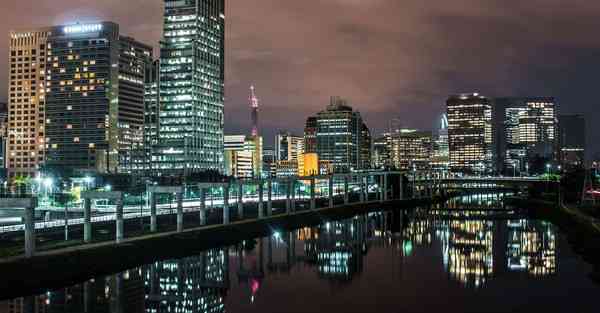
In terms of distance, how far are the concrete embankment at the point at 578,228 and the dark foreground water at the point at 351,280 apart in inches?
49.7

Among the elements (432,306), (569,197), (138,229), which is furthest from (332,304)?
(569,197)

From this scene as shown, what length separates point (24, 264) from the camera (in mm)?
41531

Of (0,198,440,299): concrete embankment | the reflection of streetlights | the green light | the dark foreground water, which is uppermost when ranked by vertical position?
the reflection of streetlights

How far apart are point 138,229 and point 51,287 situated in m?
22.6

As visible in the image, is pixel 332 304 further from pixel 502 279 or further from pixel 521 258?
pixel 521 258

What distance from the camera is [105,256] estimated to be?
49000 millimetres

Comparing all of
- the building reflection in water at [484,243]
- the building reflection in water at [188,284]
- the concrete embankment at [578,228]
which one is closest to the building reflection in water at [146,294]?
→ the building reflection in water at [188,284]

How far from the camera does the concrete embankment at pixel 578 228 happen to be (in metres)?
62.8

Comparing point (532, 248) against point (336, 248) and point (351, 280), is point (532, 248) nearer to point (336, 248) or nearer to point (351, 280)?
point (336, 248)

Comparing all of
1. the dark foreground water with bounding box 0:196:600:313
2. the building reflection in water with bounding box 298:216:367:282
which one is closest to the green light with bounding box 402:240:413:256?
the dark foreground water with bounding box 0:196:600:313

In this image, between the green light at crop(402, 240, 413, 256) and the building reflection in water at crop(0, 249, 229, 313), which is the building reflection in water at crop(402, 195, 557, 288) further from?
the building reflection in water at crop(0, 249, 229, 313)

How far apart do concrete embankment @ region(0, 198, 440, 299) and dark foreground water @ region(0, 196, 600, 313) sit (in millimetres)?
1055

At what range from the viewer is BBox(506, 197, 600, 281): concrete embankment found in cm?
6281

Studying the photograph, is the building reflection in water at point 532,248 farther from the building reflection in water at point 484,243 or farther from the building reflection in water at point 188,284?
the building reflection in water at point 188,284
